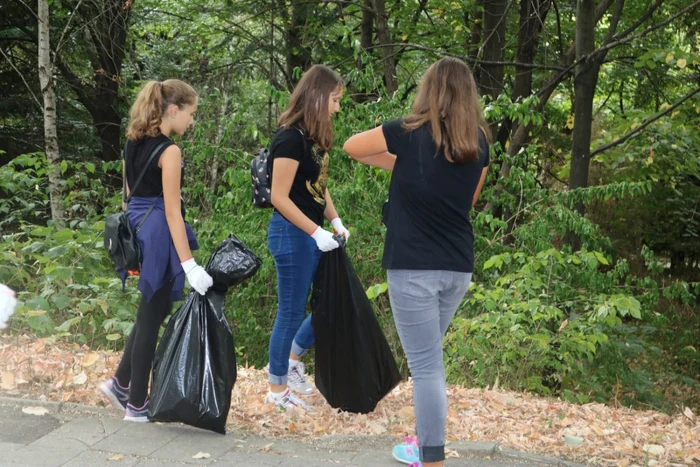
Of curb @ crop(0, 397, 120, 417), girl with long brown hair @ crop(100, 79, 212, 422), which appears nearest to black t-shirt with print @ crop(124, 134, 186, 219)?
girl with long brown hair @ crop(100, 79, 212, 422)

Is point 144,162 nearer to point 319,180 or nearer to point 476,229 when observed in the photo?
point 319,180

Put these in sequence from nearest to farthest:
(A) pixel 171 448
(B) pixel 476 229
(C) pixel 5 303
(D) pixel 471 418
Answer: (C) pixel 5 303 → (A) pixel 171 448 → (D) pixel 471 418 → (B) pixel 476 229

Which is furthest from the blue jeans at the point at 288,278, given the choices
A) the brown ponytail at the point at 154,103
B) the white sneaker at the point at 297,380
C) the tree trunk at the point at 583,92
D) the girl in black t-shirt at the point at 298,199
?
the tree trunk at the point at 583,92

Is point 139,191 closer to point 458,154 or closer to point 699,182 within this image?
point 458,154

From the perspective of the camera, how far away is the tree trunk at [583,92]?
9859 mm

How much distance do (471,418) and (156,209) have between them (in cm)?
202

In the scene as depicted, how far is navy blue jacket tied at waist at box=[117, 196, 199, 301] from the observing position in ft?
12.8

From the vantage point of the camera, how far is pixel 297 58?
14.8 m

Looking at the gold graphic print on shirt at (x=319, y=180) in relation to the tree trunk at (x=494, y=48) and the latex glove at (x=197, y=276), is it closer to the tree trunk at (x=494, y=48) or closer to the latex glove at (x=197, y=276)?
the latex glove at (x=197, y=276)

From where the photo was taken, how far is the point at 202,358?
12.8ft

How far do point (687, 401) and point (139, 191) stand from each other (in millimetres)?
8932

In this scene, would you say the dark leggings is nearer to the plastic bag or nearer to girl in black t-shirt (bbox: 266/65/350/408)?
the plastic bag

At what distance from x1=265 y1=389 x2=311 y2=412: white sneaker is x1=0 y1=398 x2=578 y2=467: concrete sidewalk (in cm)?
39

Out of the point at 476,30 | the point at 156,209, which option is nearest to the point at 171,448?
the point at 156,209
